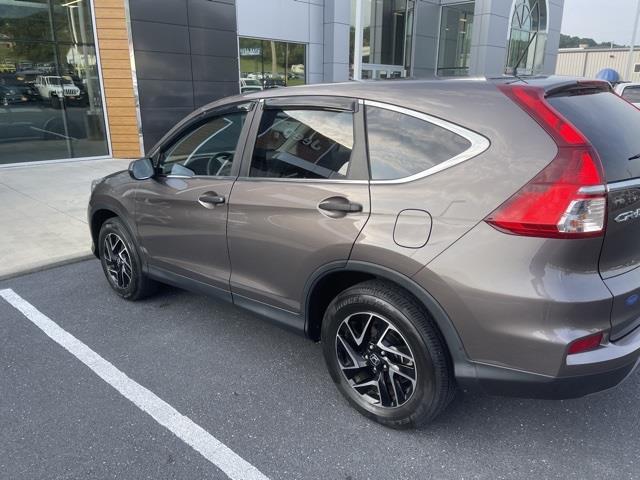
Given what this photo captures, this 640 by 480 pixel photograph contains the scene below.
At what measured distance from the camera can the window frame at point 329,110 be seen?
8.44ft

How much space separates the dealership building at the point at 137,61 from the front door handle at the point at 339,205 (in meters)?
7.36

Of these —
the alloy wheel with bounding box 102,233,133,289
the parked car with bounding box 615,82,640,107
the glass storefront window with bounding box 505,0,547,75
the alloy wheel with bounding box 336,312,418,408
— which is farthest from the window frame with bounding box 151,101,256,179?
the glass storefront window with bounding box 505,0,547,75

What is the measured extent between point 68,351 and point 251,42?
12.2 meters

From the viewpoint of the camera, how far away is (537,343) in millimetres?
2076

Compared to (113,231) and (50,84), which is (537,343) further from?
(50,84)

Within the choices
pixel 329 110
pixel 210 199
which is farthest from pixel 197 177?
pixel 329 110

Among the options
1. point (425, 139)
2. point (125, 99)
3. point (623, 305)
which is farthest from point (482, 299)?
point (125, 99)

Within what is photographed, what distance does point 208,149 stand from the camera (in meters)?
3.51

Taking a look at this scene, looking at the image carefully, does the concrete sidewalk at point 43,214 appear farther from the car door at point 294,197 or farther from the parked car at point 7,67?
the car door at point 294,197

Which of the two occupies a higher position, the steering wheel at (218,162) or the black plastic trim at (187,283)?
the steering wheel at (218,162)

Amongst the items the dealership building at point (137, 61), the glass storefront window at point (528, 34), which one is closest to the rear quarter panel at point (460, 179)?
the dealership building at point (137, 61)

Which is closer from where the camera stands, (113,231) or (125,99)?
(113,231)

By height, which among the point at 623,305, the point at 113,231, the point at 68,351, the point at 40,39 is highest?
the point at 40,39

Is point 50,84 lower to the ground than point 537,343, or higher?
higher
